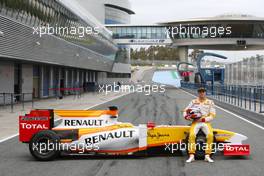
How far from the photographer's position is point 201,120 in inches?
399

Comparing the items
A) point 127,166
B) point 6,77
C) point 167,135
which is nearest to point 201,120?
point 167,135

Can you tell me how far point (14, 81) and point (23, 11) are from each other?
7.46m

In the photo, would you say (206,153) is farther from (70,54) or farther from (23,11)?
(70,54)

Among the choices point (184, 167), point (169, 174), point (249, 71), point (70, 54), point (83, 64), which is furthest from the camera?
point (83, 64)

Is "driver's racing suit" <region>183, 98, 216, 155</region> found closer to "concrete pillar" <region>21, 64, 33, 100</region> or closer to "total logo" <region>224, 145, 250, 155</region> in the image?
"total logo" <region>224, 145, 250, 155</region>

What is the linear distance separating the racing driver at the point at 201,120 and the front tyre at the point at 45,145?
2614 millimetres

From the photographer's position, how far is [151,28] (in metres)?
99.6

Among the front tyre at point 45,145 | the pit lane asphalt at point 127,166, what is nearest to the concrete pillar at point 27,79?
the pit lane asphalt at point 127,166

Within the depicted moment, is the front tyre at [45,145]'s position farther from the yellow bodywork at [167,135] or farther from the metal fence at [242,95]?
the metal fence at [242,95]

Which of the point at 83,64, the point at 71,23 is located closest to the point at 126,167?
the point at 71,23

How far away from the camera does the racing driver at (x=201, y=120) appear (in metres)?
9.95

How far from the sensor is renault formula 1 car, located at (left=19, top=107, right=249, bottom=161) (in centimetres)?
998

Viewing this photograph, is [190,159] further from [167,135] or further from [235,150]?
[235,150]

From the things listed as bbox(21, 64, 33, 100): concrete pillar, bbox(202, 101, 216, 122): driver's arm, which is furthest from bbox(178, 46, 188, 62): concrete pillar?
bbox(202, 101, 216, 122): driver's arm
